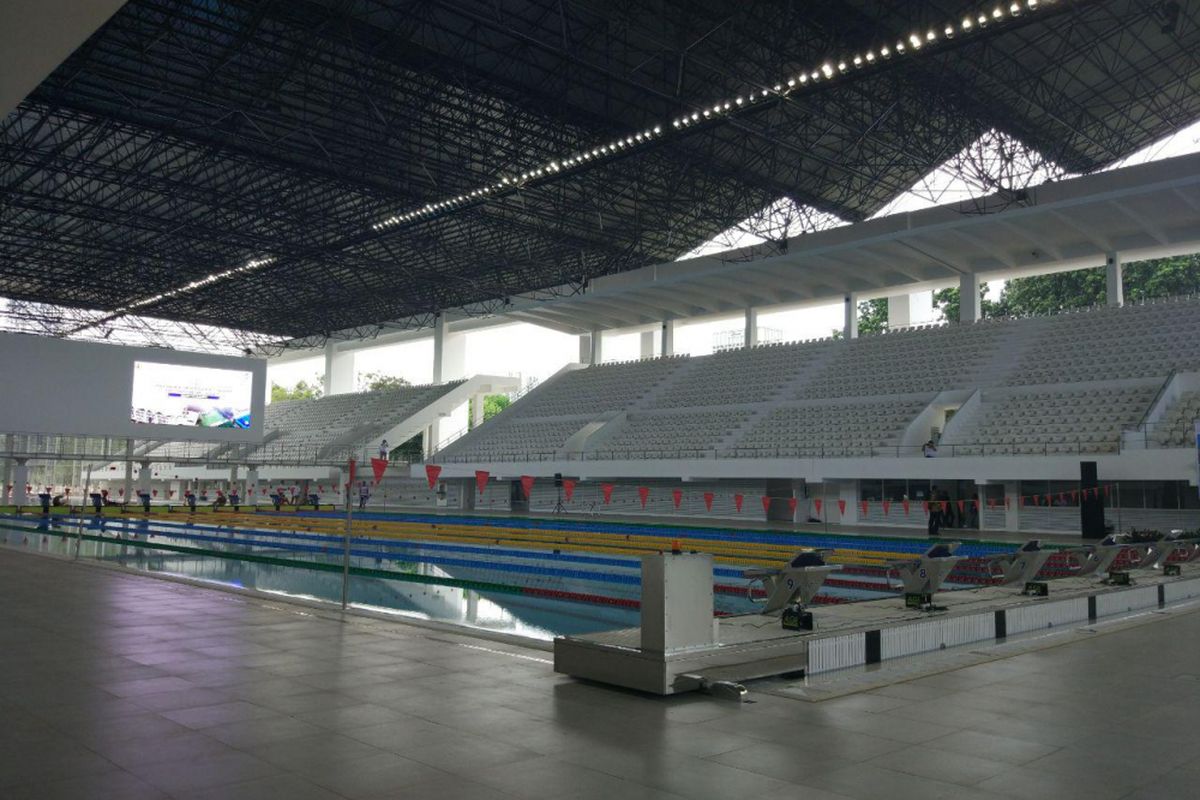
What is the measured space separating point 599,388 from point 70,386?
2075 centimetres

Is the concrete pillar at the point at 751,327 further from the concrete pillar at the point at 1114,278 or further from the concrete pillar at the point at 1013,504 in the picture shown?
the concrete pillar at the point at 1013,504

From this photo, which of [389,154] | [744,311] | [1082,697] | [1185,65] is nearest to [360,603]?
[1082,697]

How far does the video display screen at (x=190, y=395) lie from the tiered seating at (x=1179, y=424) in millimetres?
30003

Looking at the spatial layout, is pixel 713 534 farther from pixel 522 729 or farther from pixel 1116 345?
pixel 522 729

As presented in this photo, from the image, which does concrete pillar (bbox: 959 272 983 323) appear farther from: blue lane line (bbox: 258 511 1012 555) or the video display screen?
the video display screen

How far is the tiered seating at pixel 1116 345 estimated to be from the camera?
2391 cm

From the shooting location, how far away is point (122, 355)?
101ft

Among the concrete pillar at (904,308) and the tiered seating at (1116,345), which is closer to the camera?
the tiered seating at (1116,345)

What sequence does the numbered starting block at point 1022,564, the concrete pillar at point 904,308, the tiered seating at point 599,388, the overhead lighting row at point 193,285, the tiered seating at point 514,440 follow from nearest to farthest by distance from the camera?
the numbered starting block at point 1022,564
the tiered seating at point 514,440
the overhead lighting row at point 193,285
the concrete pillar at point 904,308
the tiered seating at point 599,388

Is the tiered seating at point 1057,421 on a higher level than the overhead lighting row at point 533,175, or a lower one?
lower

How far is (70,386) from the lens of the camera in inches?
1179

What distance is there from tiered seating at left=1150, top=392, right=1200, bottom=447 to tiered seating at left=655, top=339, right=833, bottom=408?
13.4 meters

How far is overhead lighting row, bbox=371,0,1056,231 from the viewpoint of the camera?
16.1m

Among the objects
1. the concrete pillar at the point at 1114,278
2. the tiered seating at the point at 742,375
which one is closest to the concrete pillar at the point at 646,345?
the tiered seating at the point at 742,375
